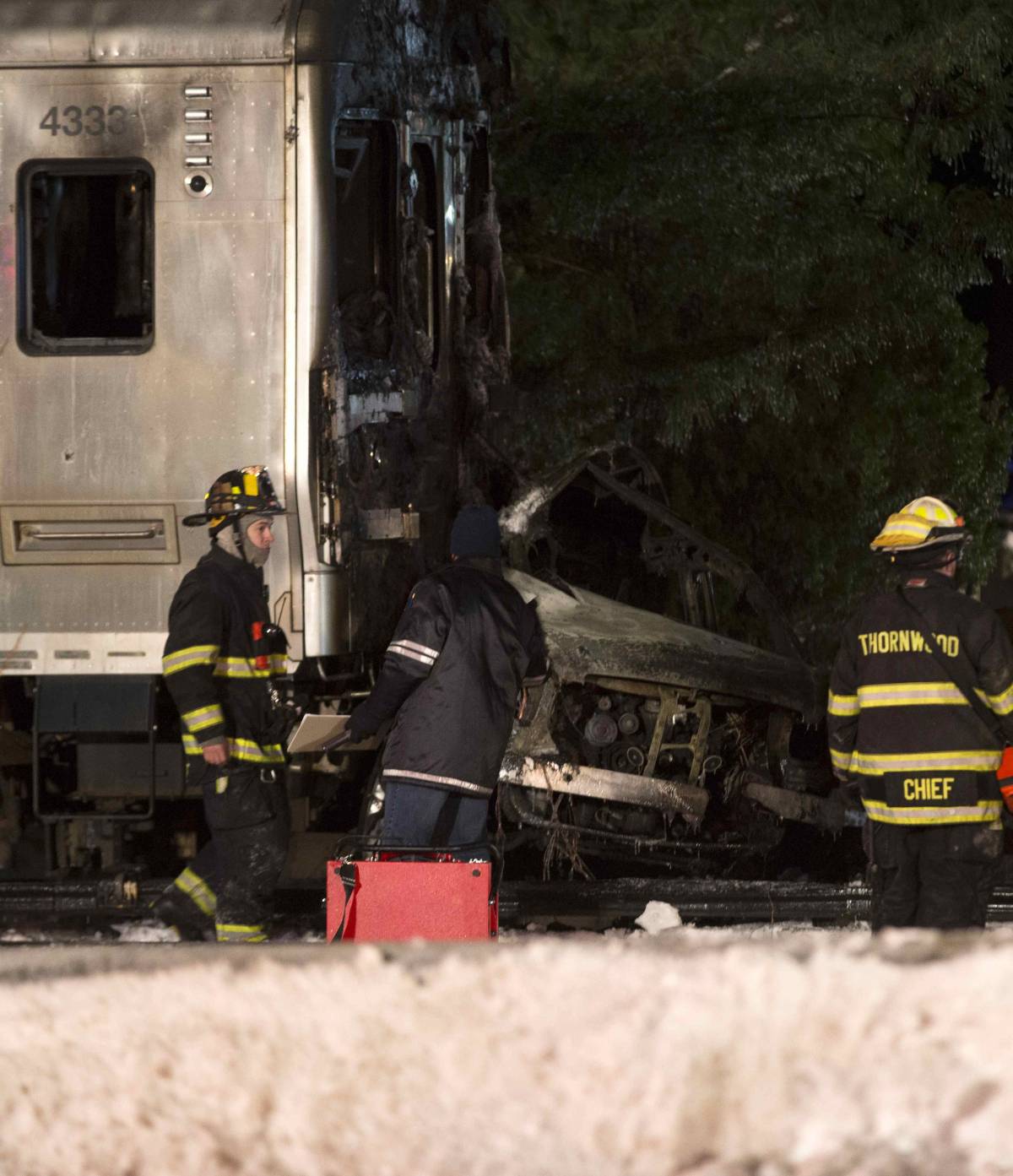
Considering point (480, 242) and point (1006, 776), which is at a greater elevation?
point (480, 242)

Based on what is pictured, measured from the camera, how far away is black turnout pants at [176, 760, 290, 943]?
614cm

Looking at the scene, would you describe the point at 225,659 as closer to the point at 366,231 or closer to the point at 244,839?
the point at 244,839

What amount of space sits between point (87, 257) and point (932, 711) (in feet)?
11.0

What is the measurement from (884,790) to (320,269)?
261 cm

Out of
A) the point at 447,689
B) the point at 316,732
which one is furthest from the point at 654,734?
the point at 316,732

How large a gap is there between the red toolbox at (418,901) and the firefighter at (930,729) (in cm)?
126

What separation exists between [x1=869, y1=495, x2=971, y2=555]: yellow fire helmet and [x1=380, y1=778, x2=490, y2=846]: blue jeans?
5.32 feet

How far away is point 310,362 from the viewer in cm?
618

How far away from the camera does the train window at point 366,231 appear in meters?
6.39

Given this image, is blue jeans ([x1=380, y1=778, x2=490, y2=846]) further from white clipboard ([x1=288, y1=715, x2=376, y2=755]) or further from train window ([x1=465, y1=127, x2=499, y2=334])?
train window ([x1=465, y1=127, x2=499, y2=334])

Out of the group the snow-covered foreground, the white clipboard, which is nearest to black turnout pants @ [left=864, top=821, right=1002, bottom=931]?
the white clipboard

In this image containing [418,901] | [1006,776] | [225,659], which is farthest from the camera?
[225,659]

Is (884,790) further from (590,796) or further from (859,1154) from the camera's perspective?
(859,1154)

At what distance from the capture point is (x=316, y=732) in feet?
19.3
